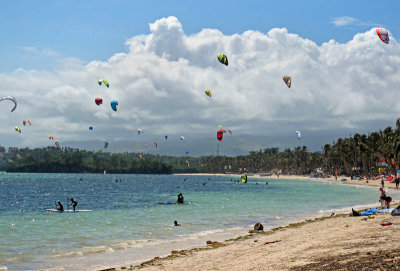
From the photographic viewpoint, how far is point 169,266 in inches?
602

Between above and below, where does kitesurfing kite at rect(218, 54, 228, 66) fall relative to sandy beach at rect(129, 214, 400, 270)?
above

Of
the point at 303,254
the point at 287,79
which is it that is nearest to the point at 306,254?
the point at 303,254

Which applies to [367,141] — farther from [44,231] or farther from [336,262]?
[336,262]

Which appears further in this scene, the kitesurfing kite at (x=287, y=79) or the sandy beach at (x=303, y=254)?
the kitesurfing kite at (x=287, y=79)

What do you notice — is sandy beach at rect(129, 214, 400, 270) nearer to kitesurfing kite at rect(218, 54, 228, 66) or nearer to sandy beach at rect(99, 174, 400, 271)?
sandy beach at rect(99, 174, 400, 271)

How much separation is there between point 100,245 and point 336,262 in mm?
13619

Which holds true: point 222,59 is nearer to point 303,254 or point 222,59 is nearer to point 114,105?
point 114,105

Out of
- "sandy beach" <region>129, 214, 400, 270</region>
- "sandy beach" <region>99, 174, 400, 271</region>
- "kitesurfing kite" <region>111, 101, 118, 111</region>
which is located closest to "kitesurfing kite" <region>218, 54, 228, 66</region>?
"kitesurfing kite" <region>111, 101, 118, 111</region>

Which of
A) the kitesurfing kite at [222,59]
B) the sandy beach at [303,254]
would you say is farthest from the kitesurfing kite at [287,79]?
the sandy beach at [303,254]

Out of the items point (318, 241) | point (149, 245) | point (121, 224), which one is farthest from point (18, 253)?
point (318, 241)

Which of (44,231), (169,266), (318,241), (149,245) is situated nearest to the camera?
(169,266)

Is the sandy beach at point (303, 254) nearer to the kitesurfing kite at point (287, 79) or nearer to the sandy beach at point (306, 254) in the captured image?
the sandy beach at point (306, 254)


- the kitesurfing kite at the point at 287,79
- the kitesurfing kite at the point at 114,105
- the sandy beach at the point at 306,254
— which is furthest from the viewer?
the kitesurfing kite at the point at 114,105

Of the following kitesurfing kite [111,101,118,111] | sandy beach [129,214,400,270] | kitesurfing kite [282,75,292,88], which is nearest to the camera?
sandy beach [129,214,400,270]
